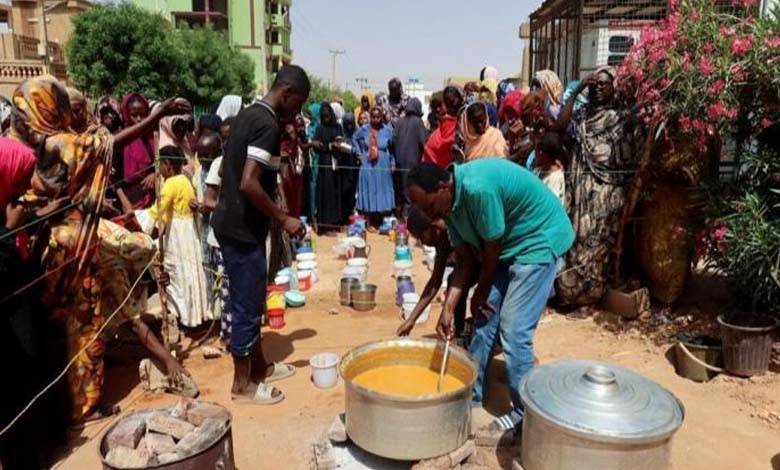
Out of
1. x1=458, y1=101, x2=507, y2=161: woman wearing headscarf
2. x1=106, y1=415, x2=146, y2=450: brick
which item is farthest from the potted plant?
x1=106, y1=415, x2=146, y2=450: brick

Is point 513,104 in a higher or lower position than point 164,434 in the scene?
higher

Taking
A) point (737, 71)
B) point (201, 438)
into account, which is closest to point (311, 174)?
point (737, 71)

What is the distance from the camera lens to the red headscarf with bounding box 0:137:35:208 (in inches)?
106

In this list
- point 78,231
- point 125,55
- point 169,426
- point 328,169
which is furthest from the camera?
point 125,55

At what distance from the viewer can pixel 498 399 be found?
Answer: 3781 mm

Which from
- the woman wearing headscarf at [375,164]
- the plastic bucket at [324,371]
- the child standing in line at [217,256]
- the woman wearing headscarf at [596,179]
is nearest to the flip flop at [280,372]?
the plastic bucket at [324,371]

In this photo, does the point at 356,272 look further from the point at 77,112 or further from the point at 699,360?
the point at 699,360

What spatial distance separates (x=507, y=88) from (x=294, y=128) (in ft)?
9.90

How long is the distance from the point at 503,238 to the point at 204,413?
1693 mm

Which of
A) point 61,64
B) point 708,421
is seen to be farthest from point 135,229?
point 61,64

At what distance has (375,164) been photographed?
859 cm

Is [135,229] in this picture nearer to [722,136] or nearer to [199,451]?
[199,451]

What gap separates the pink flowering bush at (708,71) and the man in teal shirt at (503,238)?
187cm

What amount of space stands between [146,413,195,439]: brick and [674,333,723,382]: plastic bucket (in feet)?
11.0
